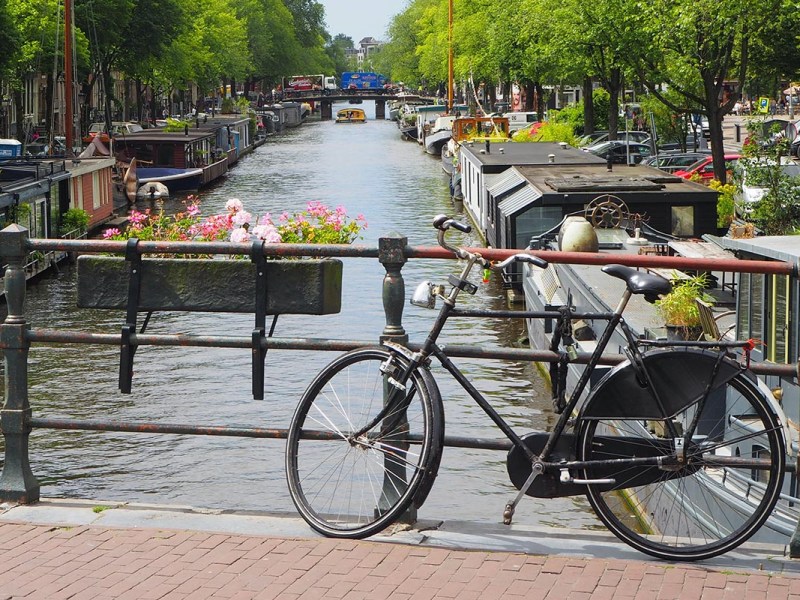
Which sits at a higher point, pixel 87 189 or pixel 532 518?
pixel 87 189

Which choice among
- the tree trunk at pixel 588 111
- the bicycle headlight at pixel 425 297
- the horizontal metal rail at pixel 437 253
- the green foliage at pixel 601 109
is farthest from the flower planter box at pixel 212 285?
the green foliage at pixel 601 109

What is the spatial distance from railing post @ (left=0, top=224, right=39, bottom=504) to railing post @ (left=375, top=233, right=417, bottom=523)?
1648 millimetres

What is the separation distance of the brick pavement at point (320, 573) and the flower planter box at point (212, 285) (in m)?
1.17

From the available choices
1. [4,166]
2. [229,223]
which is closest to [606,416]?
[229,223]

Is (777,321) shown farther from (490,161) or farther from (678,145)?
(678,145)

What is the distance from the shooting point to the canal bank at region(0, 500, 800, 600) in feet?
16.4

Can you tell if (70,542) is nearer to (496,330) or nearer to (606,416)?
(606,416)

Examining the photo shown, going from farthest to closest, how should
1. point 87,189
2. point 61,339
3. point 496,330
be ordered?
point 87,189 → point 496,330 → point 61,339

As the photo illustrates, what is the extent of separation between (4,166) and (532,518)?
24.2 metres

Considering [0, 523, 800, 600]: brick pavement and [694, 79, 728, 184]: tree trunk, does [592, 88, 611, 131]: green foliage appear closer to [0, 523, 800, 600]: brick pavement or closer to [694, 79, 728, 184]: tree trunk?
[694, 79, 728, 184]: tree trunk

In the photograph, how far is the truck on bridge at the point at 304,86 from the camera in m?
164

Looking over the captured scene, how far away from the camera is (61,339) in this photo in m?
6.24

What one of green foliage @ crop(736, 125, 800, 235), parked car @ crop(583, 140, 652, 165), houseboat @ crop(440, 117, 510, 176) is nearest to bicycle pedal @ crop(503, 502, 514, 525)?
green foliage @ crop(736, 125, 800, 235)

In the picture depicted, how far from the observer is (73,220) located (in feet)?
115
